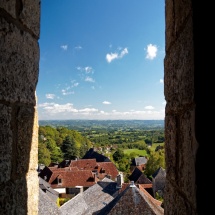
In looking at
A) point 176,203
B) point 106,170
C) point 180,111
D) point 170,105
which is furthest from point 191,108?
point 106,170

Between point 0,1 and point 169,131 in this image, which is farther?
point 169,131

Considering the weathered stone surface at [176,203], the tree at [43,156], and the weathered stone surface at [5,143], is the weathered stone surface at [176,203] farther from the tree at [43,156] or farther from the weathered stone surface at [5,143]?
the tree at [43,156]

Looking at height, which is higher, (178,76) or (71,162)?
(178,76)

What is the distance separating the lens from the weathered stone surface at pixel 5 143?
4.51 ft

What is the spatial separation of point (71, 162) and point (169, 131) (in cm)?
4276

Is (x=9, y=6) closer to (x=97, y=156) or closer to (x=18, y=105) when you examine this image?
(x=18, y=105)

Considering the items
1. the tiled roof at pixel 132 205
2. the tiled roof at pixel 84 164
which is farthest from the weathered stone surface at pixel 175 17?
the tiled roof at pixel 84 164

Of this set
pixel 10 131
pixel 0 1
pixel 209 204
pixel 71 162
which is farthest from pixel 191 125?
pixel 71 162

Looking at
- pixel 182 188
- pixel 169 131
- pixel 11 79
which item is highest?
pixel 11 79

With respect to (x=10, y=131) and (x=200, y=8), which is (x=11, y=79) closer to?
(x=10, y=131)

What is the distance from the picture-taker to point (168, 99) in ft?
5.83

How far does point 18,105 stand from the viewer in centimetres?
158

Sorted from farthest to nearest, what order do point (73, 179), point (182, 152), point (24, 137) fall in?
point (73, 179) < point (24, 137) < point (182, 152)

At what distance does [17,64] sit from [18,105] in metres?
0.24
